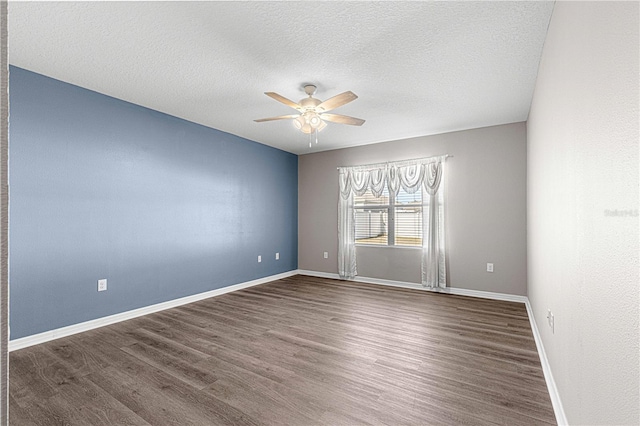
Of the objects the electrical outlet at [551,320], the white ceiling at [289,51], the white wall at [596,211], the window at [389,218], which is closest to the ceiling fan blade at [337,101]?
the white ceiling at [289,51]

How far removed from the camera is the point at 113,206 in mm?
3465

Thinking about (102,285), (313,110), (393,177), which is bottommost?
(102,285)

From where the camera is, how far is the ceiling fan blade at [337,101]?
8.97ft

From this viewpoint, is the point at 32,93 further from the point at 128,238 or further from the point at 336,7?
the point at 336,7

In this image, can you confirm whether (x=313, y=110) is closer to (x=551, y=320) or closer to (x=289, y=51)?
(x=289, y=51)

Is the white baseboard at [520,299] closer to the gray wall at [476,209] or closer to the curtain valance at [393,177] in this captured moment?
the gray wall at [476,209]

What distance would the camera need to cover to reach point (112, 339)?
9.69 feet

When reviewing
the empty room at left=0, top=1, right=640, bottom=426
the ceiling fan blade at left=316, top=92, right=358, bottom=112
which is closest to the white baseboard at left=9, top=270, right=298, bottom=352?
the empty room at left=0, top=1, right=640, bottom=426

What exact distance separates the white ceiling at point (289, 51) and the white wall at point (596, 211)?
0.63 metres

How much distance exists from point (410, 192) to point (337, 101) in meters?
2.66

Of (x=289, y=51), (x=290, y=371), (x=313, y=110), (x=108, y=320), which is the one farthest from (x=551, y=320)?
(x=108, y=320)

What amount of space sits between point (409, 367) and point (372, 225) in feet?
10.9

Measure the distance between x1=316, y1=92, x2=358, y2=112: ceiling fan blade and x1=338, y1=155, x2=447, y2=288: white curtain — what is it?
2.45 m

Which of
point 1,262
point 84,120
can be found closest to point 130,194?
point 84,120
